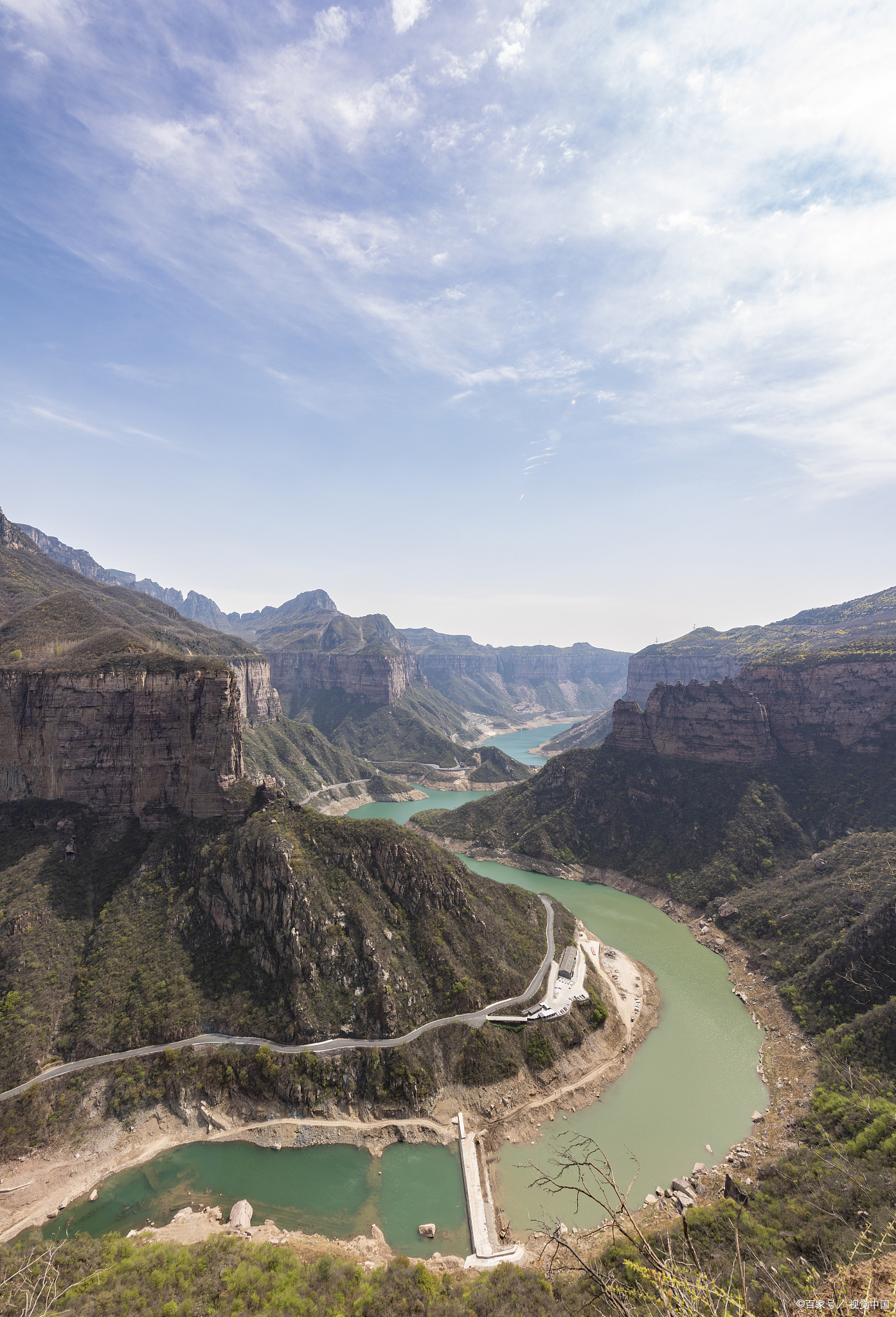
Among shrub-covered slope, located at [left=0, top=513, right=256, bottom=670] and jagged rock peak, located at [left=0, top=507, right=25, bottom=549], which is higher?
jagged rock peak, located at [left=0, top=507, right=25, bottom=549]

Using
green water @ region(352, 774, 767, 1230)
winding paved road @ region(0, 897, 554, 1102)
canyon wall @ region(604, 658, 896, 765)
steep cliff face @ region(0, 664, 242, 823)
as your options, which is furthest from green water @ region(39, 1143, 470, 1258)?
canyon wall @ region(604, 658, 896, 765)

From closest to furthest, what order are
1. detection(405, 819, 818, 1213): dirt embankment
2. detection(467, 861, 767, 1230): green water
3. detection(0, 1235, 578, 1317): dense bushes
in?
detection(0, 1235, 578, 1317): dense bushes, detection(467, 861, 767, 1230): green water, detection(405, 819, 818, 1213): dirt embankment

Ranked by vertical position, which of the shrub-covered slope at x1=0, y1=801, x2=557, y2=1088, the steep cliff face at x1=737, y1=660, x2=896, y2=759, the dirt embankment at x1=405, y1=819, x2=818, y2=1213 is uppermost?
the steep cliff face at x1=737, y1=660, x2=896, y2=759

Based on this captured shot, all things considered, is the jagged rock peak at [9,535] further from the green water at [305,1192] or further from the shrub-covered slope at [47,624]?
the green water at [305,1192]

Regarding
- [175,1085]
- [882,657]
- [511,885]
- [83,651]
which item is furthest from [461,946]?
[882,657]

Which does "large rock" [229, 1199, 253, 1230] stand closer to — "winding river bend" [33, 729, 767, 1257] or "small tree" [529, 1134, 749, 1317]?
"winding river bend" [33, 729, 767, 1257]

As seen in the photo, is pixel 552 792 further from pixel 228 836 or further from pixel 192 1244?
pixel 192 1244

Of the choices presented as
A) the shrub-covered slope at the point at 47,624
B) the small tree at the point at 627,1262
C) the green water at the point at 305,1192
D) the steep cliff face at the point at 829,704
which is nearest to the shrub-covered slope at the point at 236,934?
the green water at the point at 305,1192

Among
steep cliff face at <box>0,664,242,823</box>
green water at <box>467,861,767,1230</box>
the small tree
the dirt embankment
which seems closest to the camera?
the small tree
